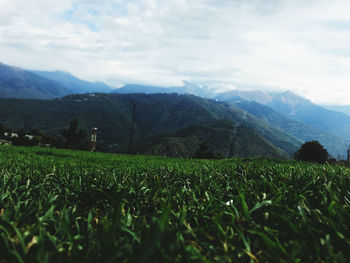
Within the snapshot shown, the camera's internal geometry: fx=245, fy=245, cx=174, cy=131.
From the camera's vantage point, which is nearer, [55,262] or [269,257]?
[55,262]

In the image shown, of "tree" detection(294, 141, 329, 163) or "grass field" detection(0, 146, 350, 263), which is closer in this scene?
"grass field" detection(0, 146, 350, 263)

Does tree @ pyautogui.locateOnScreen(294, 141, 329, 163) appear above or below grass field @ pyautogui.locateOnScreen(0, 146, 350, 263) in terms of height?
below

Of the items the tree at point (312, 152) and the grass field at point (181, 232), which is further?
the tree at point (312, 152)

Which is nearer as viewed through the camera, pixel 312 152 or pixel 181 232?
pixel 181 232

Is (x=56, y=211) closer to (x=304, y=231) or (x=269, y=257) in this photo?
(x=269, y=257)

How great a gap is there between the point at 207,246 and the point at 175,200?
3.07 feet

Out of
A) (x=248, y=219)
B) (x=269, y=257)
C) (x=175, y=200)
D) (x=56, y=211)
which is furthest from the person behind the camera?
(x=175, y=200)

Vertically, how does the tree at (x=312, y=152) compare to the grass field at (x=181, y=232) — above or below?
below

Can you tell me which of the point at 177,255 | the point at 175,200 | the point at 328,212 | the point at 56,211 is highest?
the point at 328,212

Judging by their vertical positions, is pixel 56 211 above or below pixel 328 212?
below

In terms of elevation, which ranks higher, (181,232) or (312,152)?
(181,232)

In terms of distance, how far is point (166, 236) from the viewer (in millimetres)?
1237

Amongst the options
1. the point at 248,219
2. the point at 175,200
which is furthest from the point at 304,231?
the point at 175,200

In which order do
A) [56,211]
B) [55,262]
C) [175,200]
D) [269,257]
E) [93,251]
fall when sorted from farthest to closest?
1. [175,200]
2. [56,211]
3. [269,257]
4. [93,251]
5. [55,262]
